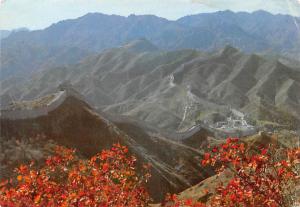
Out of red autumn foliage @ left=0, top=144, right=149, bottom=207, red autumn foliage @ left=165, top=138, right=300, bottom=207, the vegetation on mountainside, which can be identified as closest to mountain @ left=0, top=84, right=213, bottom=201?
red autumn foliage @ left=0, top=144, right=149, bottom=207

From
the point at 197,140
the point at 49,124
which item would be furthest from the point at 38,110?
the point at 197,140

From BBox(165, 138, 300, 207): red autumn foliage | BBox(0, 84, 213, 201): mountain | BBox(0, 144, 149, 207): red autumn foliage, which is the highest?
BBox(165, 138, 300, 207): red autumn foliage

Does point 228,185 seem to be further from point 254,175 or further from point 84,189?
point 84,189

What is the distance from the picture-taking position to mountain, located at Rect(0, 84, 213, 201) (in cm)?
5816

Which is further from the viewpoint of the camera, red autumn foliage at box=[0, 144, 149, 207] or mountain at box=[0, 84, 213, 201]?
mountain at box=[0, 84, 213, 201]

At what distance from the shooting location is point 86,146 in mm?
67375

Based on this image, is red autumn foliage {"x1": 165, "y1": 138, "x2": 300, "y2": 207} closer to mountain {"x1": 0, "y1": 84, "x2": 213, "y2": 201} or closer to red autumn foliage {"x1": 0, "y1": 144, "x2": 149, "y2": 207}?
red autumn foliage {"x1": 0, "y1": 144, "x2": 149, "y2": 207}

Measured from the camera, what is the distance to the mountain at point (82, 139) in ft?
191

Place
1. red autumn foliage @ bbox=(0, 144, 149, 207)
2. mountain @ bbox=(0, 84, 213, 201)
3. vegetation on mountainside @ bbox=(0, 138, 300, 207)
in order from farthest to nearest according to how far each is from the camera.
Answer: mountain @ bbox=(0, 84, 213, 201)
red autumn foliage @ bbox=(0, 144, 149, 207)
vegetation on mountainside @ bbox=(0, 138, 300, 207)

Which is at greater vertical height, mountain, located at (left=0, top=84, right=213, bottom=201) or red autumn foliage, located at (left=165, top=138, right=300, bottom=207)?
red autumn foliage, located at (left=165, top=138, right=300, bottom=207)

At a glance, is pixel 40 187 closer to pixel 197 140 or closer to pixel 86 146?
pixel 86 146

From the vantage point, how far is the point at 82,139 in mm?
68562

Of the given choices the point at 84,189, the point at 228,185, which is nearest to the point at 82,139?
the point at 84,189

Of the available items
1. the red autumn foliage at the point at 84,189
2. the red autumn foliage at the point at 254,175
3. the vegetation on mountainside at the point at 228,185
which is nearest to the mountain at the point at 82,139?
the red autumn foliage at the point at 84,189
